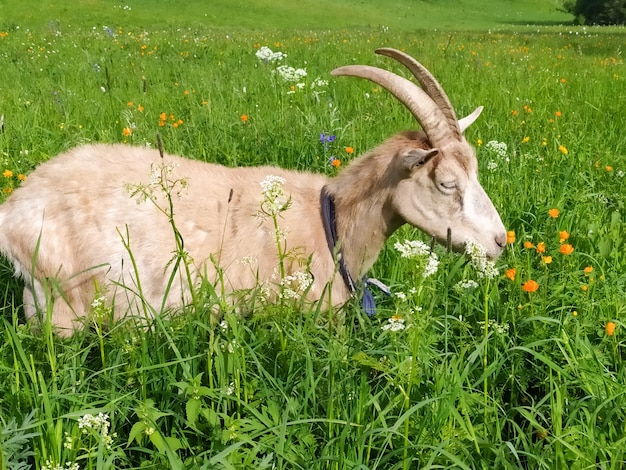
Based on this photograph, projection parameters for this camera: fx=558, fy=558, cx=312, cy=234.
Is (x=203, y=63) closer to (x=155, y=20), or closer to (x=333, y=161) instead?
(x=333, y=161)

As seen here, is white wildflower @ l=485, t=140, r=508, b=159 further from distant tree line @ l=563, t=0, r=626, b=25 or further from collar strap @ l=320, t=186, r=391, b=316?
distant tree line @ l=563, t=0, r=626, b=25

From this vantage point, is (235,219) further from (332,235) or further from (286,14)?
(286,14)

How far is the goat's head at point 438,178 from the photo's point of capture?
284cm

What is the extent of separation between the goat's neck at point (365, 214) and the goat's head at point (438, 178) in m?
0.10

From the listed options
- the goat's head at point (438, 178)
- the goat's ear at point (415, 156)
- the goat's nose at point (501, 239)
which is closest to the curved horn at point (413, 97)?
the goat's head at point (438, 178)

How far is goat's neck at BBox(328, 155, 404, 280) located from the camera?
9.99ft

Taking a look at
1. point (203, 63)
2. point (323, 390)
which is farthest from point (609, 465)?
point (203, 63)

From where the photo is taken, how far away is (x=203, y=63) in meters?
9.08

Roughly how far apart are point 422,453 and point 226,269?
4.97 feet

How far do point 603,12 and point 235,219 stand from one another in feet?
205

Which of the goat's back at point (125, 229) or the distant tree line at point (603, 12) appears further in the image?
the distant tree line at point (603, 12)

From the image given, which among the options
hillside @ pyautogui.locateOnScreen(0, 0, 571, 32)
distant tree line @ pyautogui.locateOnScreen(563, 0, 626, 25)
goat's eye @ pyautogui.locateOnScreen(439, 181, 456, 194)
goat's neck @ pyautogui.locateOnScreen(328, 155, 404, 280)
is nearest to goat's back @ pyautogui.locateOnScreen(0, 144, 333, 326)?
goat's neck @ pyautogui.locateOnScreen(328, 155, 404, 280)

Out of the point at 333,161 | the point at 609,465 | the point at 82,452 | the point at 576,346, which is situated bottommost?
the point at 82,452

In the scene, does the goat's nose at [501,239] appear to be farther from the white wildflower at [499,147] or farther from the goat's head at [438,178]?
the white wildflower at [499,147]
